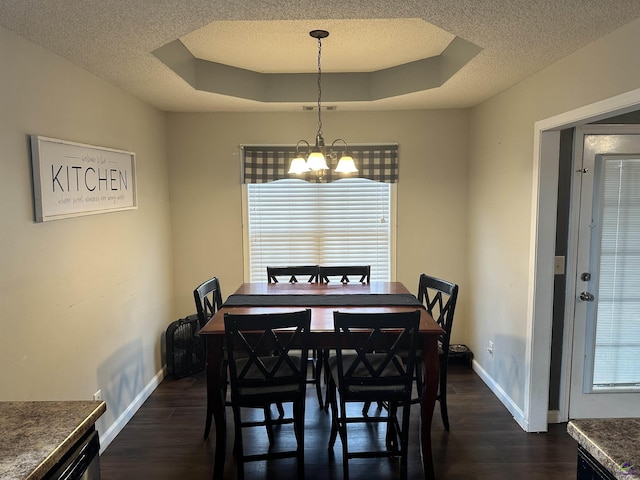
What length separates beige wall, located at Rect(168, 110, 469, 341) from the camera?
4.15 m

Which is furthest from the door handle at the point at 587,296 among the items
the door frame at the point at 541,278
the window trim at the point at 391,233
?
the window trim at the point at 391,233

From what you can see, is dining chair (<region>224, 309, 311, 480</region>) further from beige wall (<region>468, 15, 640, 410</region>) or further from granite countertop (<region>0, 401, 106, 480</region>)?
beige wall (<region>468, 15, 640, 410</region>)

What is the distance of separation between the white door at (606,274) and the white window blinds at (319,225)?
1.77 meters

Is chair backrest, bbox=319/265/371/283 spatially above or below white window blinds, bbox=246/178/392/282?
below

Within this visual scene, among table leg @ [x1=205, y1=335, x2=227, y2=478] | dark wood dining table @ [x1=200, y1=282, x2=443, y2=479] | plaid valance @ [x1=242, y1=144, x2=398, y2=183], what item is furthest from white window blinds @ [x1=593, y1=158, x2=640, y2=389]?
table leg @ [x1=205, y1=335, x2=227, y2=478]

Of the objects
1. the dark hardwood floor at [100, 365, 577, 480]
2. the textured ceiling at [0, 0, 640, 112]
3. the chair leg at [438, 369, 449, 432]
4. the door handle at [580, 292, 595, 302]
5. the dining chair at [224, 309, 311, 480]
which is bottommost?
the dark hardwood floor at [100, 365, 577, 480]

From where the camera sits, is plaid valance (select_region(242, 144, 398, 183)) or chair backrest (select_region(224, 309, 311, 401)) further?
plaid valance (select_region(242, 144, 398, 183))

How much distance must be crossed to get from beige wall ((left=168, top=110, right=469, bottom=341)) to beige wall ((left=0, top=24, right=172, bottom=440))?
418mm

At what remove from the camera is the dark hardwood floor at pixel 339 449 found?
2.56m

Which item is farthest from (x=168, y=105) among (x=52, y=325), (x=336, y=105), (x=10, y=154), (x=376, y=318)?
(x=376, y=318)

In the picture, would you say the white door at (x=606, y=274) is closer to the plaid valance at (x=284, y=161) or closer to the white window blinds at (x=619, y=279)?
the white window blinds at (x=619, y=279)

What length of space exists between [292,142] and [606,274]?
9.14ft

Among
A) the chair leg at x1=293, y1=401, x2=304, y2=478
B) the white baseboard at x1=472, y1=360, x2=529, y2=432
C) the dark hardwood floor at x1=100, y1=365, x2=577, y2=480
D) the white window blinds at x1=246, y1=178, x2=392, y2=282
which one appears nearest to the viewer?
the chair leg at x1=293, y1=401, x2=304, y2=478

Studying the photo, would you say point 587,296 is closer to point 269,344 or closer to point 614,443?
point 614,443
